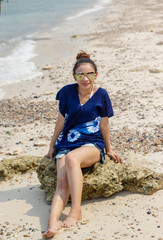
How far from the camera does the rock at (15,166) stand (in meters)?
5.23

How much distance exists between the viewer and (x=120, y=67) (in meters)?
11.0

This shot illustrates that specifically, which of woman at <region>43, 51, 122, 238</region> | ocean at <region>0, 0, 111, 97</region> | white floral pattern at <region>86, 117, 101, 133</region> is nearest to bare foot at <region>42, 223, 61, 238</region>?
woman at <region>43, 51, 122, 238</region>

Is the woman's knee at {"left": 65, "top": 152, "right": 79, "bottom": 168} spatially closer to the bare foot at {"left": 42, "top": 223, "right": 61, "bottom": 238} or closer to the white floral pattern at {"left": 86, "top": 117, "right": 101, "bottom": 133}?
the white floral pattern at {"left": 86, "top": 117, "right": 101, "bottom": 133}

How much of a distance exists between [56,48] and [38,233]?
41.6 ft

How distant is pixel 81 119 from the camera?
14.7 feet

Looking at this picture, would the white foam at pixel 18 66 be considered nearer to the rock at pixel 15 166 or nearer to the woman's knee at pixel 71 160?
the rock at pixel 15 166

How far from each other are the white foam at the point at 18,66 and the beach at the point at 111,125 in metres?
0.32

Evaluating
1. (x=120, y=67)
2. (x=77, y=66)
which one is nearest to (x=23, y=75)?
(x=120, y=67)

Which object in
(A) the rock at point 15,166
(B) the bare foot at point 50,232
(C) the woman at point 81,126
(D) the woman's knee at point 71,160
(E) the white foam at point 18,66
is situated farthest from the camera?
(E) the white foam at point 18,66

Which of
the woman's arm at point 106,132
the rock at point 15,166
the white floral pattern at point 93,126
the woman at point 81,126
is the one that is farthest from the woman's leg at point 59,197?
the rock at point 15,166

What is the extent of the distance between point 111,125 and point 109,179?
2.67 meters

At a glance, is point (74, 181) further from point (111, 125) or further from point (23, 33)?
point (23, 33)

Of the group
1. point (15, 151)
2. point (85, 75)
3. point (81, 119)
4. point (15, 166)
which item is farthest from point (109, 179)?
point (15, 151)

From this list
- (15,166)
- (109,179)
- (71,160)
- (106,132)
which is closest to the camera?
(71,160)
